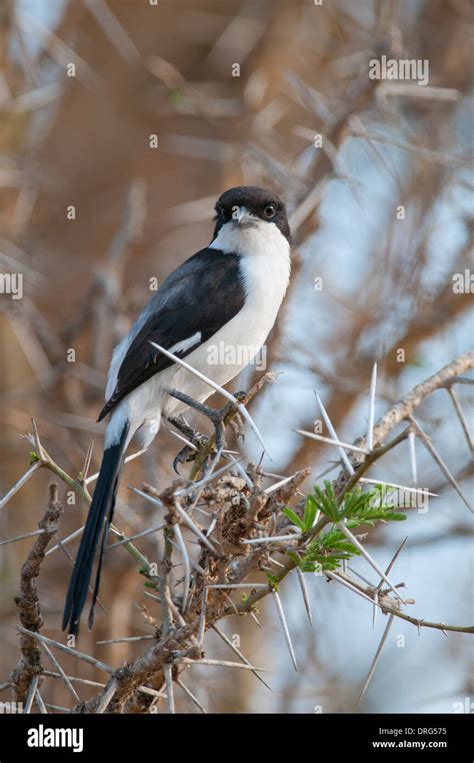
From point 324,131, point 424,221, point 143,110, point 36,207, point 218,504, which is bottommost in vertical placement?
point 218,504

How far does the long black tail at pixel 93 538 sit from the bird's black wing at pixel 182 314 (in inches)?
19.3

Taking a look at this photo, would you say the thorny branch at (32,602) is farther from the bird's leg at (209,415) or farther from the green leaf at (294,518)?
the bird's leg at (209,415)

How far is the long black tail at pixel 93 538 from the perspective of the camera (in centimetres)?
292

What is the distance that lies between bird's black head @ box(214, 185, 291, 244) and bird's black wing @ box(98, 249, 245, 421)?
0.76ft

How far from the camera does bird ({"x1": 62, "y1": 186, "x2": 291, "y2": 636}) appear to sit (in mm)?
4398

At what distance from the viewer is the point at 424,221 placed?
6.48m

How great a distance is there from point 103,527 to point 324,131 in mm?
2342

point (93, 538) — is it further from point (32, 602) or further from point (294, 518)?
point (294, 518)

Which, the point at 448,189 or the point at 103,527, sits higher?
the point at 448,189

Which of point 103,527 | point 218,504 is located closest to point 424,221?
point 103,527

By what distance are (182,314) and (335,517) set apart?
94.4 inches
